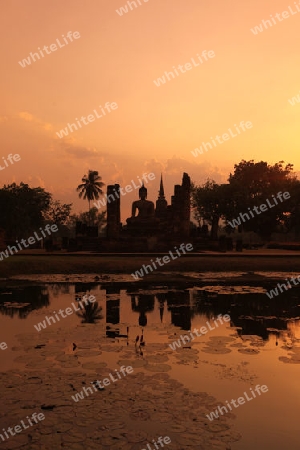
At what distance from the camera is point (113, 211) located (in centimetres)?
3719

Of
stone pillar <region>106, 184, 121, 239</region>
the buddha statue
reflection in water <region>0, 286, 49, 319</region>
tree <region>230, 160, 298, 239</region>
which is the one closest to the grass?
reflection in water <region>0, 286, 49, 319</region>

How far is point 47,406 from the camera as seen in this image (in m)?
6.11

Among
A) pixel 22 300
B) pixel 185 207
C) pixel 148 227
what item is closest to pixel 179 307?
pixel 22 300

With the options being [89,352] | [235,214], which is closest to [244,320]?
[89,352]

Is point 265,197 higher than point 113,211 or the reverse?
the reverse

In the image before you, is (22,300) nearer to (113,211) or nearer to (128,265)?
(128,265)

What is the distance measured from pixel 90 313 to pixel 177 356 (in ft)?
16.4

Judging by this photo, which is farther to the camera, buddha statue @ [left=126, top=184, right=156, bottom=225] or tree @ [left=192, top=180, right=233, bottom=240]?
tree @ [left=192, top=180, right=233, bottom=240]

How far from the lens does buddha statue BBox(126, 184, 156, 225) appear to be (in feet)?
138

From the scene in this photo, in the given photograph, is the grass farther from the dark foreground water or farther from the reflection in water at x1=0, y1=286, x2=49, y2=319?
the dark foreground water

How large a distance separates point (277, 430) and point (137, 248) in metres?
28.8

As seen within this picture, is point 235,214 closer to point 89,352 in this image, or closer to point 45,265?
point 45,265

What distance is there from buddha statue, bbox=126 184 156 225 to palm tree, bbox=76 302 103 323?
27591mm

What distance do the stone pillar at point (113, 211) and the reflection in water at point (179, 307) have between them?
18.1 metres
